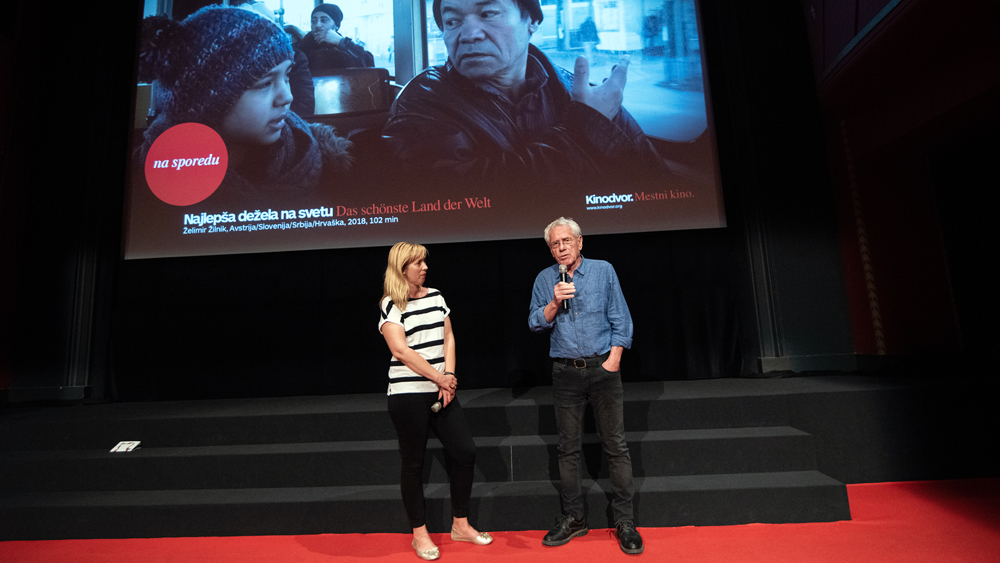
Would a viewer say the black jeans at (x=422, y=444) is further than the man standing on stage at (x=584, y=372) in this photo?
No

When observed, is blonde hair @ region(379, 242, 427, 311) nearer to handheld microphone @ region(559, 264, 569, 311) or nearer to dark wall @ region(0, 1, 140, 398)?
handheld microphone @ region(559, 264, 569, 311)

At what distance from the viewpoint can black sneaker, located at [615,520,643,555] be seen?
216cm

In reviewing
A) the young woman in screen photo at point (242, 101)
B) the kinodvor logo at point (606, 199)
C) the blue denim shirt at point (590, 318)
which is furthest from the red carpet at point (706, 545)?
the young woman in screen photo at point (242, 101)

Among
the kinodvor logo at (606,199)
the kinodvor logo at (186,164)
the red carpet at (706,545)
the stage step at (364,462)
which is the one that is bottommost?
the red carpet at (706,545)

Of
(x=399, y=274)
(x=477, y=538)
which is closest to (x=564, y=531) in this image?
(x=477, y=538)

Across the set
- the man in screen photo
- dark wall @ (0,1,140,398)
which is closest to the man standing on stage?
the man in screen photo

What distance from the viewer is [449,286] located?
4.15m

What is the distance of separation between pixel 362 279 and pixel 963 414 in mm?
4245

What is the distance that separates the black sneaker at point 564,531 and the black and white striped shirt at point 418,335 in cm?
87

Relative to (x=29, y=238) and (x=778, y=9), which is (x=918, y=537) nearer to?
(x=778, y=9)

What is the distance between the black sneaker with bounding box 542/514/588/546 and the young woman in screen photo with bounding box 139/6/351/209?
3.08 metres

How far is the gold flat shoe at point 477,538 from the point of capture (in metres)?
2.33

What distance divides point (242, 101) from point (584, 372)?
3.76 meters

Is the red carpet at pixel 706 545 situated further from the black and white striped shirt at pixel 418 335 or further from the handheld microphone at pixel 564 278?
the handheld microphone at pixel 564 278
